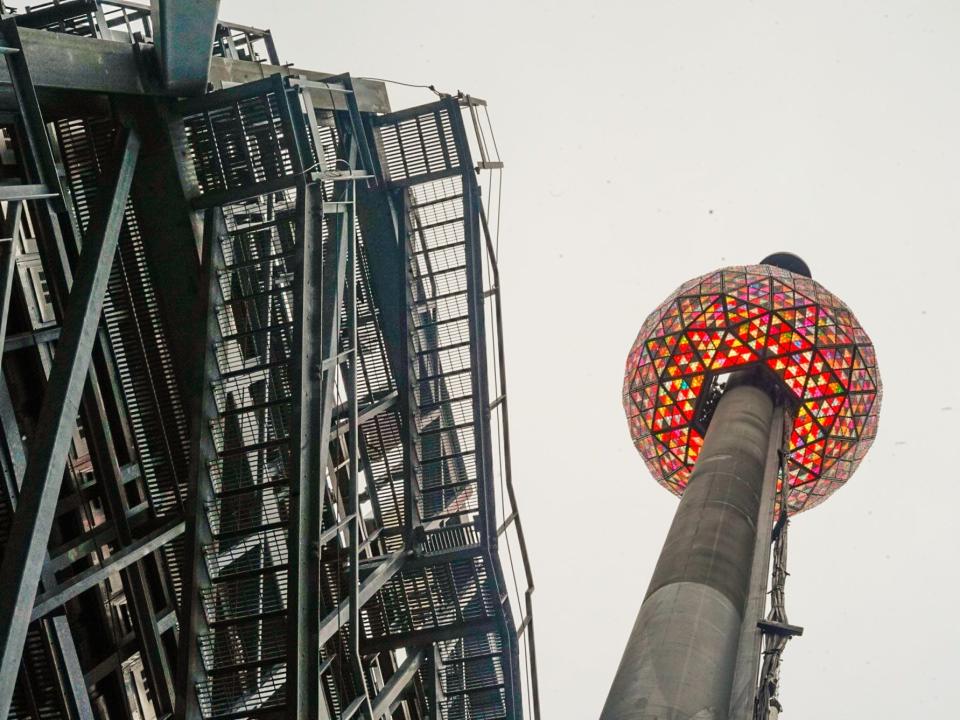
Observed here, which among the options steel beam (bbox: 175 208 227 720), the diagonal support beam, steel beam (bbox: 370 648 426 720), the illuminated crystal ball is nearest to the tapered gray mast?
steel beam (bbox: 175 208 227 720)

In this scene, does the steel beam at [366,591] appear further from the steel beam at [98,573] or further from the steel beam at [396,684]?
the steel beam at [98,573]

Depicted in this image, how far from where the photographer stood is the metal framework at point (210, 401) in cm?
902

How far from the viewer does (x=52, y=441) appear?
25.1ft

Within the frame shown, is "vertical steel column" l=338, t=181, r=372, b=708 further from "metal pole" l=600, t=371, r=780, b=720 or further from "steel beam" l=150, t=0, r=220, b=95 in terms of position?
"metal pole" l=600, t=371, r=780, b=720

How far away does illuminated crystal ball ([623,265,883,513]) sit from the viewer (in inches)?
891

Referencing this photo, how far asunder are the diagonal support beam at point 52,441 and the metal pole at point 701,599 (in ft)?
17.1

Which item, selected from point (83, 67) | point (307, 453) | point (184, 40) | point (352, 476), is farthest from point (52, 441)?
point (184, 40)

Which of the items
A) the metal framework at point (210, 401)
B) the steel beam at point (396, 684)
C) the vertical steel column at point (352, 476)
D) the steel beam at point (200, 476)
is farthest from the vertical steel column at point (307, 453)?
the steel beam at point (396, 684)

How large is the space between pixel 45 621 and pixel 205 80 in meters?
5.85

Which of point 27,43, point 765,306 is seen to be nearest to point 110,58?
point 27,43

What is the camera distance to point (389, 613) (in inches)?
587

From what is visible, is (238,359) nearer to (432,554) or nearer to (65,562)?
(65,562)

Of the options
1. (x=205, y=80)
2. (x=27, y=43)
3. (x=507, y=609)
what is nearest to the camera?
(x=27, y=43)

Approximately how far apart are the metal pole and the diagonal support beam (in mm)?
5209
